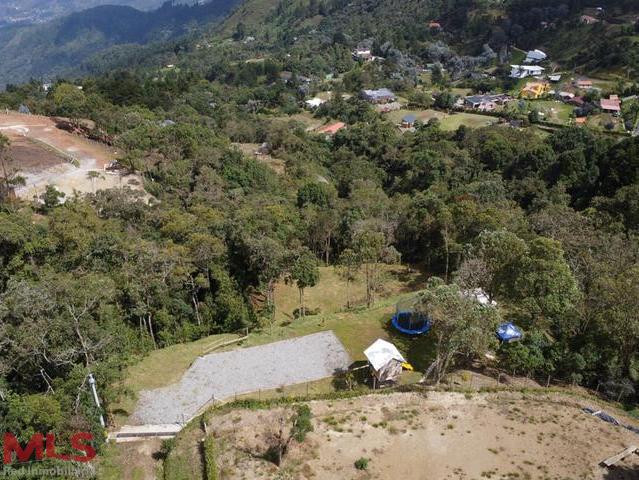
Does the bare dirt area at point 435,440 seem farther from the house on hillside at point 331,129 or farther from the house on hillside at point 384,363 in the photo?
the house on hillside at point 331,129

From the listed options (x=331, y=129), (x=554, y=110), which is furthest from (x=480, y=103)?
(x=331, y=129)

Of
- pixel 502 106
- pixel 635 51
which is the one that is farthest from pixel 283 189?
pixel 635 51

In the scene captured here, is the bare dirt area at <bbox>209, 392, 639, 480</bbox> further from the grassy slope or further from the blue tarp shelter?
the grassy slope

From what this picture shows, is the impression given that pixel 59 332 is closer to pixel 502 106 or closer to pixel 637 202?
pixel 637 202

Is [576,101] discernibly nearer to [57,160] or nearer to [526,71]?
[526,71]

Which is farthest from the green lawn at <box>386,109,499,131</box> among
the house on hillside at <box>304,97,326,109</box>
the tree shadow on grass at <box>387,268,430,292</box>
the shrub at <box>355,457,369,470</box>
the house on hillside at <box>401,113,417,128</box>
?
the shrub at <box>355,457,369,470</box>

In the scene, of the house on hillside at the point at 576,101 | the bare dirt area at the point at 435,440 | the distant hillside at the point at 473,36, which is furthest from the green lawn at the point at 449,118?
the bare dirt area at the point at 435,440
